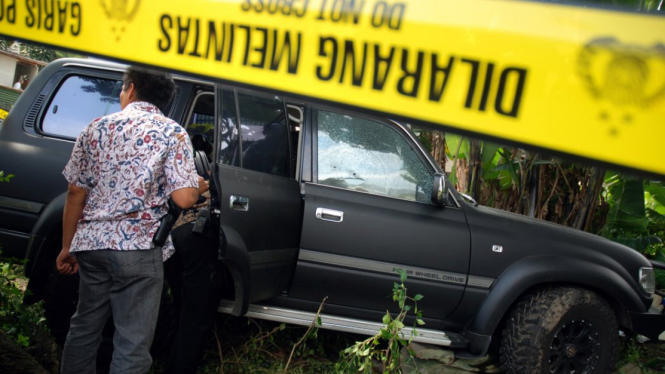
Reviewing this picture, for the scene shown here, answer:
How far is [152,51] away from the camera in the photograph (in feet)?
3.72

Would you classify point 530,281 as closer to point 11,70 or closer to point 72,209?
point 72,209

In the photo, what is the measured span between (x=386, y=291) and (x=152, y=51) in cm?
311

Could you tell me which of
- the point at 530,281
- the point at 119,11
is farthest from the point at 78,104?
the point at 530,281

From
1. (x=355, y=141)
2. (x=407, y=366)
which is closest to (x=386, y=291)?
(x=407, y=366)

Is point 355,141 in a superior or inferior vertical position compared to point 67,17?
inferior

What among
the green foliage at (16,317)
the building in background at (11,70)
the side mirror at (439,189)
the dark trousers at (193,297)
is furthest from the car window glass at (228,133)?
the building in background at (11,70)

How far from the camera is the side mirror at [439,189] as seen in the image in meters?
3.87

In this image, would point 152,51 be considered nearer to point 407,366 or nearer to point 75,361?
point 75,361

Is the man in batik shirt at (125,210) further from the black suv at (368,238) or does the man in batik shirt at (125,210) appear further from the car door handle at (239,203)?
the black suv at (368,238)

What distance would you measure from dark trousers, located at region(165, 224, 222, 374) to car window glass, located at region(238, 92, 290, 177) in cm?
58


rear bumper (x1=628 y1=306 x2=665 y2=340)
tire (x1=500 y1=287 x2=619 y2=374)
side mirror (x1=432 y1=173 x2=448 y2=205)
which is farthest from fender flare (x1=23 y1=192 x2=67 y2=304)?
rear bumper (x1=628 y1=306 x2=665 y2=340)

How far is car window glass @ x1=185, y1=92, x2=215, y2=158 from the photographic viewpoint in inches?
169

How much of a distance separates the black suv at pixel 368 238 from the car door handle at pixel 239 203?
178mm

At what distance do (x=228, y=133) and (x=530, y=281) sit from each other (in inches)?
90.1
